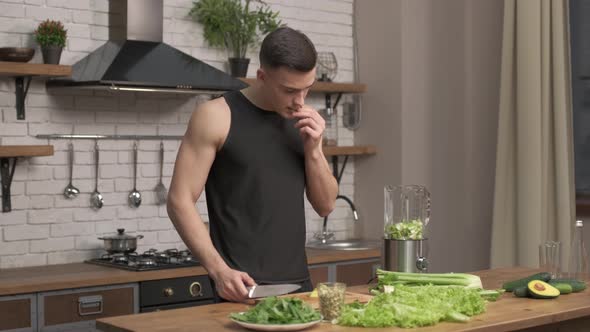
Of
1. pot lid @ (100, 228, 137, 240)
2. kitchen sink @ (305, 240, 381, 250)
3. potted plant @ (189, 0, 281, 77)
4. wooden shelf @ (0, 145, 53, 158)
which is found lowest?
kitchen sink @ (305, 240, 381, 250)

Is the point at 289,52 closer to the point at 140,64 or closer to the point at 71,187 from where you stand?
the point at 140,64

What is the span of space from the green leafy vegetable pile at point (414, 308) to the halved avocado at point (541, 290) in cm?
29

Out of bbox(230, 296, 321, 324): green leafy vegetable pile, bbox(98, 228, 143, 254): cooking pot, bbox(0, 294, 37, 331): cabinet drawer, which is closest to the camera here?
bbox(230, 296, 321, 324): green leafy vegetable pile

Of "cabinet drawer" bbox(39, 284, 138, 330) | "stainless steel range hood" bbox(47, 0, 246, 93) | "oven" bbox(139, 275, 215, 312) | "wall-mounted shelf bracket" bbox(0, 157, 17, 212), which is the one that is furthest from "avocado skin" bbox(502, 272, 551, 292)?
"wall-mounted shelf bracket" bbox(0, 157, 17, 212)

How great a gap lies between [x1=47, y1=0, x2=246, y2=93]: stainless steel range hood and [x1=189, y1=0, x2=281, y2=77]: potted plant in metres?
0.35

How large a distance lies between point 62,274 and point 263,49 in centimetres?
188

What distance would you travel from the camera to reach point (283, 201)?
10.8ft

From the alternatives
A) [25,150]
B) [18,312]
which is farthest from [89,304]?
[25,150]

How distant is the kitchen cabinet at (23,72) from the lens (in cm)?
445

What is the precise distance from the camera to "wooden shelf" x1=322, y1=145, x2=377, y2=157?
579 centimetres

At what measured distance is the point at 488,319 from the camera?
2865 mm

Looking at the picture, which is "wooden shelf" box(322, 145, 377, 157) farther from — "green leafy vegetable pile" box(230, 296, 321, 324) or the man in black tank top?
"green leafy vegetable pile" box(230, 296, 321, 324)

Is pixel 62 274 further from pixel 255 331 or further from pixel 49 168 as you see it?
pixel 255 331

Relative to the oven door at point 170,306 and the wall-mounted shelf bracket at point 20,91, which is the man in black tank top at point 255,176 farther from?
the wall-mounted shelf bracket at point 20,91
